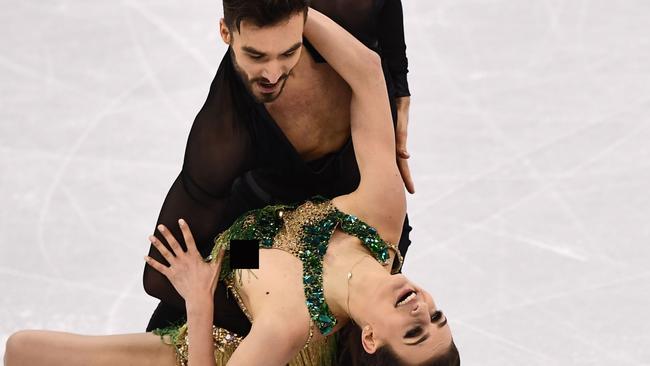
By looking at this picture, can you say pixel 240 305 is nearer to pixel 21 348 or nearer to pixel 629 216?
pixel 21 348

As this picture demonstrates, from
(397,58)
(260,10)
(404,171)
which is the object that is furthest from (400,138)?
(260,10)

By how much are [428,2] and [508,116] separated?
994 millimetres

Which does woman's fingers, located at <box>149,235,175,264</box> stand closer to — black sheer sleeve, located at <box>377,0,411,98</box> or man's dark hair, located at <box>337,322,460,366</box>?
man's dark hair, located at <box>337,322,460,366</box>

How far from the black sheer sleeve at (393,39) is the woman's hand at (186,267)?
74 cm

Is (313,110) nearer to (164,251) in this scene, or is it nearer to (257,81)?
(257,81)

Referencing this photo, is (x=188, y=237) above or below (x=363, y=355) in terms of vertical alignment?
above

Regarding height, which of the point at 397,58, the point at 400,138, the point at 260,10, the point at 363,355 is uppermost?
the point at 260,10

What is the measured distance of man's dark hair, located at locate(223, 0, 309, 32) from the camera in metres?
3.61

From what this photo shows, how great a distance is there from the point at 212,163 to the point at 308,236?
342 millimetres

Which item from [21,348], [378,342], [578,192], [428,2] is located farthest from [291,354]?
[428,2]

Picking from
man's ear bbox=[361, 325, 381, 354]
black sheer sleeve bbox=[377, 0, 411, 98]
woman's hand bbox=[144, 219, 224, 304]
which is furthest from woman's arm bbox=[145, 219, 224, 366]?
black sheer sleeve bbox=[377, 0, 411, 98]

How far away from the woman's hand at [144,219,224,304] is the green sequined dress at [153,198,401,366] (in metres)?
0.05

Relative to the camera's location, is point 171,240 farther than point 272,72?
Yes

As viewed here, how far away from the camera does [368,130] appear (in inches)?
159
